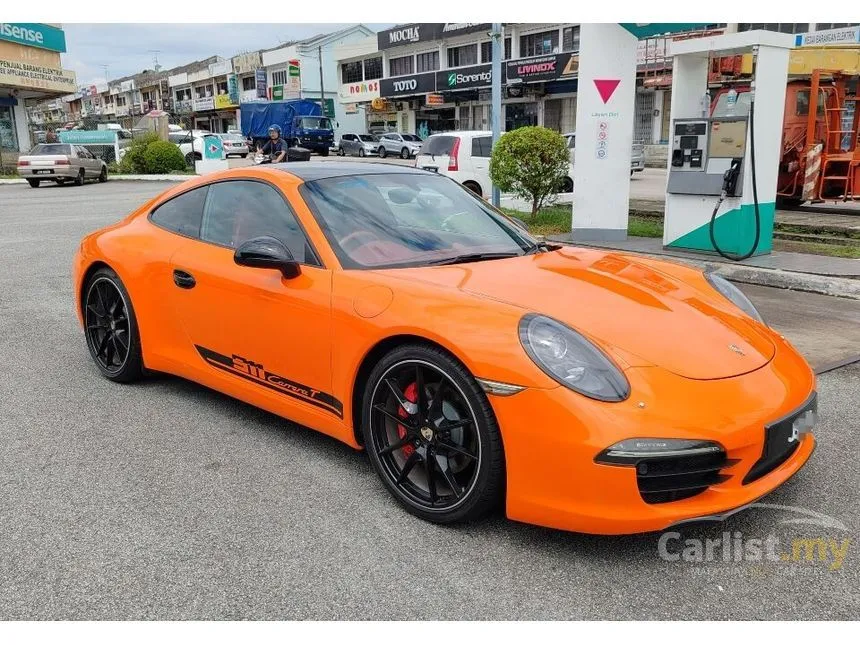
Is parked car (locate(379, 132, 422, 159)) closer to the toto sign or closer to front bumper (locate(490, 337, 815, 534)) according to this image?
the toto sign

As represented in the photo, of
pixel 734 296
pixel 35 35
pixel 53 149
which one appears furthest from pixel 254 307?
pixel 35 35

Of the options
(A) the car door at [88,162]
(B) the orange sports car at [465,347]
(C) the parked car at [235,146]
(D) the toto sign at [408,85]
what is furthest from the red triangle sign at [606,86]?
(D) the toto sign at [408,85]

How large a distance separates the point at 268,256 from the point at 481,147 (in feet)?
40.0

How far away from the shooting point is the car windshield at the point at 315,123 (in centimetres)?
4472

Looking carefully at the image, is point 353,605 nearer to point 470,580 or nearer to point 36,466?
point 470,580

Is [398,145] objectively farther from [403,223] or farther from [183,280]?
[403,223]

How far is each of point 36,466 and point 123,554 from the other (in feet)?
3.53

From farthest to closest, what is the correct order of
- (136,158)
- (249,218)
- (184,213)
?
(136,158)
(184,213)
(249,218)

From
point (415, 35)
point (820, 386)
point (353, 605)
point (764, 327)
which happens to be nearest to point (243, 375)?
point (353, 605)

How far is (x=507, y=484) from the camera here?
8.77 feet

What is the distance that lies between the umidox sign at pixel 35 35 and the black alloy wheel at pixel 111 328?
125 ft

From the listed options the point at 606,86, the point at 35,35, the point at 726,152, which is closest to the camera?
the point at 726,152

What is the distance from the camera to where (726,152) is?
28.4 feet

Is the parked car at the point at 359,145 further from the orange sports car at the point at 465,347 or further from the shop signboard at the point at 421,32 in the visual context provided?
the orange sports car at the point at 465,347
